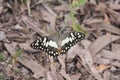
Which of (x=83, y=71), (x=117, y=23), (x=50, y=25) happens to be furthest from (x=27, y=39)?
(x=117, y=23)

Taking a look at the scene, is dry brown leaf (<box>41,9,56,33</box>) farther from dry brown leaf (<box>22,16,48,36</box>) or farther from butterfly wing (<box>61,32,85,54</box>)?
butterfly wing (<box>61,32,85,54</box>)

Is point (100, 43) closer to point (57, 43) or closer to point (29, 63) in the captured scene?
point (57, 43)

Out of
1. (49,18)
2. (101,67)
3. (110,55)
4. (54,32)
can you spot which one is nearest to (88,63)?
(101,67)

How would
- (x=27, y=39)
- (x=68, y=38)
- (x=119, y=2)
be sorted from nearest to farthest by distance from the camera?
(x=68, y=38) < (x=27, y=39) < (x=119, y=2)

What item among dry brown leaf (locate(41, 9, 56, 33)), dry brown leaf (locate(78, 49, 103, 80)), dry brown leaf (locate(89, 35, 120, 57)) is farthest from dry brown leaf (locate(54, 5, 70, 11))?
dry brown leaf (locate(78, 49, 103, 80))

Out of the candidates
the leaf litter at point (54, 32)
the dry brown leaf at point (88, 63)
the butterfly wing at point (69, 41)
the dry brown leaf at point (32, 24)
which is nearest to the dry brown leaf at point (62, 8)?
the leaf litter at point (54, 32)

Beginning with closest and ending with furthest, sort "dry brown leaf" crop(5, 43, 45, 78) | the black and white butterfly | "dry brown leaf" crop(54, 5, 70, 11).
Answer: the black and white butterfly → "dry brown leaf" crop(5, 43, 45, 78) → "dry brown leaf" crop(54, 5, 70, 11)

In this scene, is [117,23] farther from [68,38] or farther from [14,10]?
[14,10]
